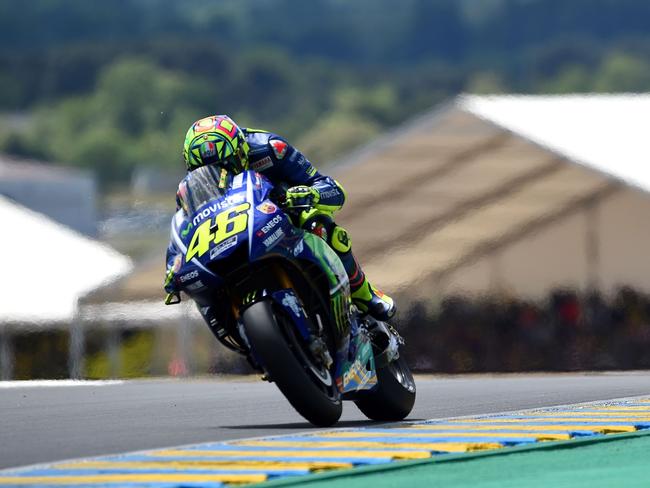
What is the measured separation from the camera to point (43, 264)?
3366 cm

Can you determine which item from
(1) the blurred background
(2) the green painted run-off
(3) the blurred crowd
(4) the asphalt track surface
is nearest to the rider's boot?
(4) the asphalt track surface

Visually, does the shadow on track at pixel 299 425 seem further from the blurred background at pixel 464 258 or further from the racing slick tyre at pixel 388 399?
the blurred background at pixel 464 258

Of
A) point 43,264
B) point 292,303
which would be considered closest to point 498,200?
point 43,264

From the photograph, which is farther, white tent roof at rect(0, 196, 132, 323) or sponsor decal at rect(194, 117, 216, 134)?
white tent roof at rect(0, 196, 132, 323)

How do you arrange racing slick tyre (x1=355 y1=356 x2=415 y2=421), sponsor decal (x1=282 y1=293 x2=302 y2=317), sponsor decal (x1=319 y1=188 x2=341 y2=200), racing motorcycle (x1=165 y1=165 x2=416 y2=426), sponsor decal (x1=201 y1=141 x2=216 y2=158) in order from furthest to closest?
racing slick tyre (x1=355 y1=356 x2=415 y2=421) < sponsor decal (x1=319 y1=188 x2=341 y2=200) < sponsor decal (x1=201 y1=141 x2=216 y2=158) < sponsor decal (x1=282 y1=293 x2=302 y2=317) < racing motorcycle (x1=165 y1=165 x2=416 y2=426)

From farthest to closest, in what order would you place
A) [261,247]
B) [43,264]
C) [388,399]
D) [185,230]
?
[43,264] → [388,399] → [185,230] → [261,247]

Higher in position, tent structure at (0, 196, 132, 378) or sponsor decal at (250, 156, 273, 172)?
tent structure at (0, 196, 132, 378)

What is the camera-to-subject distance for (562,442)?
28.1 feet

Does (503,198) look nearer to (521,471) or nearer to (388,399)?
(388,399)

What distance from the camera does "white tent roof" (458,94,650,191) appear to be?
23.8m

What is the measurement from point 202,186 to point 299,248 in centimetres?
60

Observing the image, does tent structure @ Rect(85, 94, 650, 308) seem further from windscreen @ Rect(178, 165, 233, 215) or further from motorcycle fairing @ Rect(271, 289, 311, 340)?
motorcycle fairing @ Rect(271, 289, 311, 340)

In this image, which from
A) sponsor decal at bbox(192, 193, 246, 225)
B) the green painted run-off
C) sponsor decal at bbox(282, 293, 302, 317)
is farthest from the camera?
sponsor decal at bbox(192, 193, 246, 225)

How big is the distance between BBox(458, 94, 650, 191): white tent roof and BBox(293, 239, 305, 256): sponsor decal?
45.8ft
